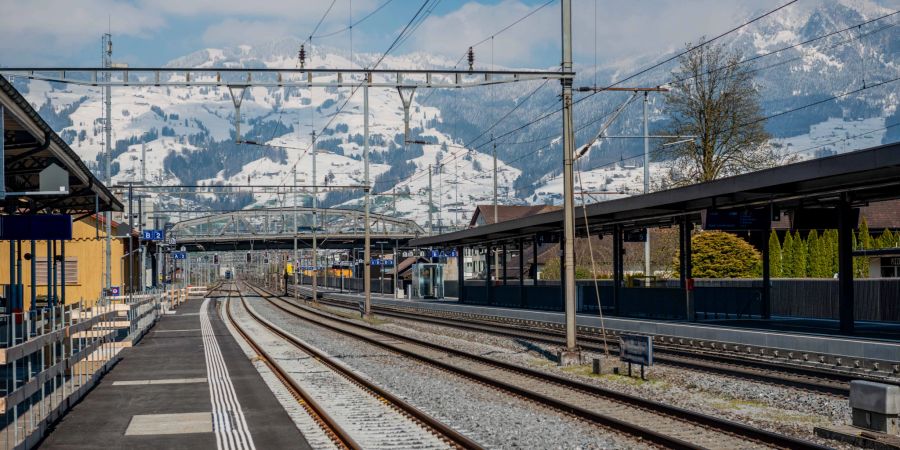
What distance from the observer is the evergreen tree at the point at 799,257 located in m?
52.0

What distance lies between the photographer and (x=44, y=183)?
17.5 metres

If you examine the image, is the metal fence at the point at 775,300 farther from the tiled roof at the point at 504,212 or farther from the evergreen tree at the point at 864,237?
the tiled roof at the point at 504,212

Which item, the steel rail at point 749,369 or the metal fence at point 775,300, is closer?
the steel rail at point 749,369

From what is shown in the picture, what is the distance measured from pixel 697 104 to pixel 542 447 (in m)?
45.0

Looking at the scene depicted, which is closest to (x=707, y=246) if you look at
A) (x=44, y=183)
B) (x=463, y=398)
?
(x=463, y=398)

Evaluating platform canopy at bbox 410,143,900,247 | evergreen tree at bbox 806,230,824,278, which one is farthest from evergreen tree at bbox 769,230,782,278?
platform canopy at bbox 410,143,900,247

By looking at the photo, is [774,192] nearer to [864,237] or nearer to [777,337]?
[777,337]

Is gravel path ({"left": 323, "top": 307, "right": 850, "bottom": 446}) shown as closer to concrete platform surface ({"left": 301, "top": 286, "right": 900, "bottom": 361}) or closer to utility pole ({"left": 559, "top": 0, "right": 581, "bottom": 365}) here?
utility pole ({"left": 559, "top": 0, "right": 581, "bottom": 365})

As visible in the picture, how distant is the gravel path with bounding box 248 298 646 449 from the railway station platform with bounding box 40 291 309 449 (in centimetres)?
246

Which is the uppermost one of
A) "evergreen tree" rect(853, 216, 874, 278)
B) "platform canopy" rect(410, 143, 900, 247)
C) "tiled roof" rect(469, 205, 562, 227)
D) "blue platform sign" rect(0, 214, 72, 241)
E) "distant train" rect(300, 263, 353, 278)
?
"tiled roof" rect(469, 205, 562, 227)

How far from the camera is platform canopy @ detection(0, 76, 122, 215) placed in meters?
14.5

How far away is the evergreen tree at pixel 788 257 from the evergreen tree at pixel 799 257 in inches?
10.2

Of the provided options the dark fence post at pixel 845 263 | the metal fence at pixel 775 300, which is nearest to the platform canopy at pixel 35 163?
the dark fence post at pixel 845 263

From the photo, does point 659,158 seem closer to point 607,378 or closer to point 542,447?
point 607,378
